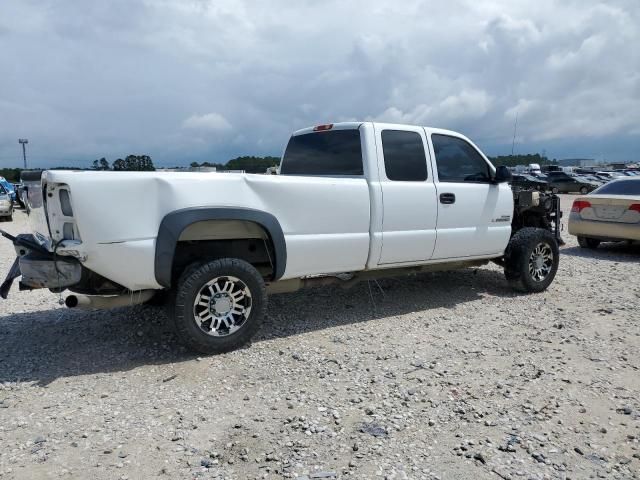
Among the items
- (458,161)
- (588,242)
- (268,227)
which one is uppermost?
(458,161)

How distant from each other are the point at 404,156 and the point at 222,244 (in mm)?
2161

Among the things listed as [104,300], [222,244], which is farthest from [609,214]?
[104,300]

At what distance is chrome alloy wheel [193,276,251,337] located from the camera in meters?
4.30

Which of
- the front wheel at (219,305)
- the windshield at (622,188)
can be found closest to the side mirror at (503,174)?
the front wheel at (219,305)

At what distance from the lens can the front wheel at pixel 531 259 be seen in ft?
21.3

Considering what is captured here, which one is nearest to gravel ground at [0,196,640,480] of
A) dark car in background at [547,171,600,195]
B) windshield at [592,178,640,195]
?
windshield at [592,178,640,195]

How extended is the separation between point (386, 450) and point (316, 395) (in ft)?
2.73

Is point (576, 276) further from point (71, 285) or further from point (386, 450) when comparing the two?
point (71, 285)

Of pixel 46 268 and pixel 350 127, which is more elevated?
pixel 350 127

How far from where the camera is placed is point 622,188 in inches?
410

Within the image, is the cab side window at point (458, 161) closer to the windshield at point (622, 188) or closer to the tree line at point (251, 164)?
the tree line at point (251, 164)

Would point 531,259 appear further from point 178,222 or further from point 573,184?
point 573,184

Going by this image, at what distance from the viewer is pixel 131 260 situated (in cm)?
393

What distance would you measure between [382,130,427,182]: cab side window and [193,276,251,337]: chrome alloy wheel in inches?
77.2
